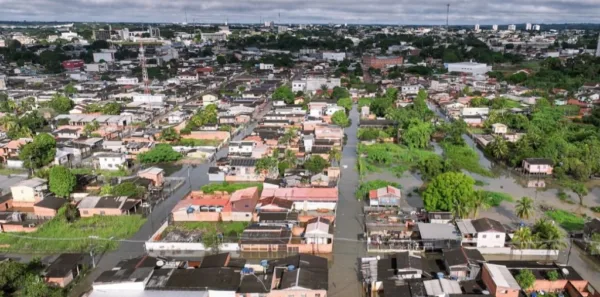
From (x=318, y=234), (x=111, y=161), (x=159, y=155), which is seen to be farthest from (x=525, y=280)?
(x=111, y=161)

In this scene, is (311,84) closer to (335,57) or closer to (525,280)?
(335,57)

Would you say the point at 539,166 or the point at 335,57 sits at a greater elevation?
the point at 335,57

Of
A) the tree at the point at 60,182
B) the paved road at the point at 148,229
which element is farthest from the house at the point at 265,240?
the tree at the point at 60,182

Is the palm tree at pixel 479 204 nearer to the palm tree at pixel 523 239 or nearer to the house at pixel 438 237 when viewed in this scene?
the house at pixel 438 237

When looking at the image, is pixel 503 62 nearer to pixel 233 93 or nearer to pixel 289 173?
pixel 233 93

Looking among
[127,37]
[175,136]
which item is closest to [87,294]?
[175,136]

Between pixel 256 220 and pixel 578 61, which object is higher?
pixel 578 61

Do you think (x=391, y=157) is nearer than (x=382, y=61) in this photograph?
Yes
